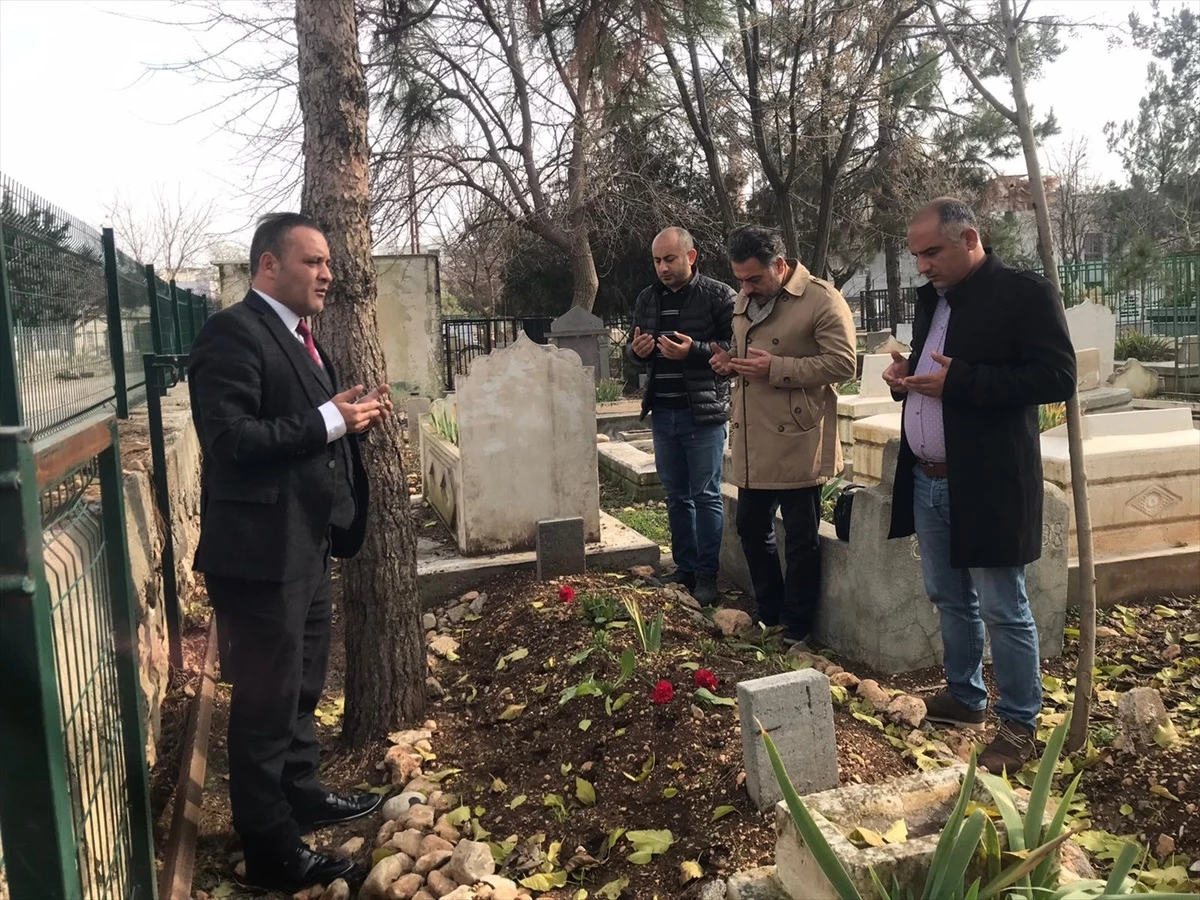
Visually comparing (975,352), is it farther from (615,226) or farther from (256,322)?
(615,226)

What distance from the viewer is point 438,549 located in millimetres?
5680

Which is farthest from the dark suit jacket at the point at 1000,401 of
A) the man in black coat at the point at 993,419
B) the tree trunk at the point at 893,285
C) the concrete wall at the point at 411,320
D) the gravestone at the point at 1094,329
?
the tree trunk at the point at 893,285

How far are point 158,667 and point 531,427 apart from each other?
7.82ft

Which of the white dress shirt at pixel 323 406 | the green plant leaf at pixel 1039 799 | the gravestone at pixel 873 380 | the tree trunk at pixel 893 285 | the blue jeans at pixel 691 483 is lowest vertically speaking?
the green plant leaf at pixel 1039 799

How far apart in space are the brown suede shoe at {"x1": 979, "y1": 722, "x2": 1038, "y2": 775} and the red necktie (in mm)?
2528

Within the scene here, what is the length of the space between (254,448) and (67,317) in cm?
93

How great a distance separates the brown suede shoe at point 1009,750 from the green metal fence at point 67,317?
2964 millimetres

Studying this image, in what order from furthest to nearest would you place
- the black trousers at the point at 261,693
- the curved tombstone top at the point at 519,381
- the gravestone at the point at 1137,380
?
the gravestone at the point at 1137,380, the curved tombstone top at the point at 519,381, the black trousers at the point at 261,693

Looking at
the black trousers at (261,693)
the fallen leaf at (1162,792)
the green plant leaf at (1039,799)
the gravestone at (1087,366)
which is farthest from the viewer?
the gravestone at (1087,366)

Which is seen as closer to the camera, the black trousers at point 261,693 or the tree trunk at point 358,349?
the black trousers at point 261,693

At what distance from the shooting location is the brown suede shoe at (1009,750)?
3135 millimetres

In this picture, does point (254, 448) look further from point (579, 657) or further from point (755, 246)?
point (755, 246)

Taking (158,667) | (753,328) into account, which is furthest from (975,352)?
(158,667)

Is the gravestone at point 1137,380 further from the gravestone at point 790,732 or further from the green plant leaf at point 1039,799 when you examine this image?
the green plant leaf at point 1039,799
